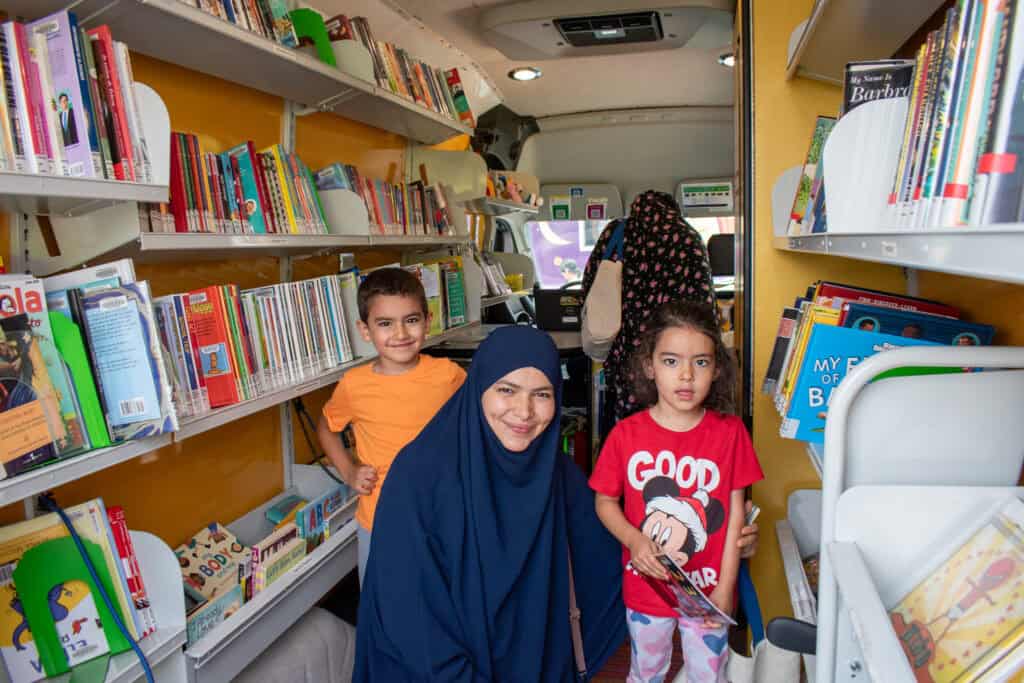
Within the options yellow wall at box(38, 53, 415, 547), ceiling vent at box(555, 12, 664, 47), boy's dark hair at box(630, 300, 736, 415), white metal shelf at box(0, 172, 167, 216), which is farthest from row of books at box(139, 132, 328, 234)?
ceiling vent at box(555, 12, 664, 47)

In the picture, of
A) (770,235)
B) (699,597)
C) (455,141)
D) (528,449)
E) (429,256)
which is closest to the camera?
(699,597)

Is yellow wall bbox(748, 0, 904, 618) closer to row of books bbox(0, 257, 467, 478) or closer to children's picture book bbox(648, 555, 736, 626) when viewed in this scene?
children's picture book bbox(648, 555, 736, 626)

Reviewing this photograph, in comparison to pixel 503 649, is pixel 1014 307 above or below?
above

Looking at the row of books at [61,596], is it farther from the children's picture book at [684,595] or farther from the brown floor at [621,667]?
the brown floor at [621,667]

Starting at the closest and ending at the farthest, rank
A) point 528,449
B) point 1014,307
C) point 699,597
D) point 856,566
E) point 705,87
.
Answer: point 856,566, point 1014,307, point 699,597, point 528,449, point 705,87

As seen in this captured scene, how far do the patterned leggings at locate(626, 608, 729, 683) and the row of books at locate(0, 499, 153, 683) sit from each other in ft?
4.12

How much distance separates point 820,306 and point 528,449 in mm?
734

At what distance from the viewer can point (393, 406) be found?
228cm

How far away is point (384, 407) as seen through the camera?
7.47 ft

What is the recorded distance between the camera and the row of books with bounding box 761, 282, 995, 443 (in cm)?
134

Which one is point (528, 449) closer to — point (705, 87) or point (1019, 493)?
point (1019, 493)

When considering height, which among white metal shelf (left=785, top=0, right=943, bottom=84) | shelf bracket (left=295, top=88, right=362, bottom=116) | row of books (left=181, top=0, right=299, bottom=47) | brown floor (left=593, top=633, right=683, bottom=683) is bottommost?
brown floor (left=593, top=633, right=683, bottom=683)

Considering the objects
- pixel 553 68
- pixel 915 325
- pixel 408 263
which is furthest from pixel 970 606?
pixel 553 68

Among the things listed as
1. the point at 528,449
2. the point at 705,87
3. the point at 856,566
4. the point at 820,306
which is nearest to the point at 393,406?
the point at 528,449
